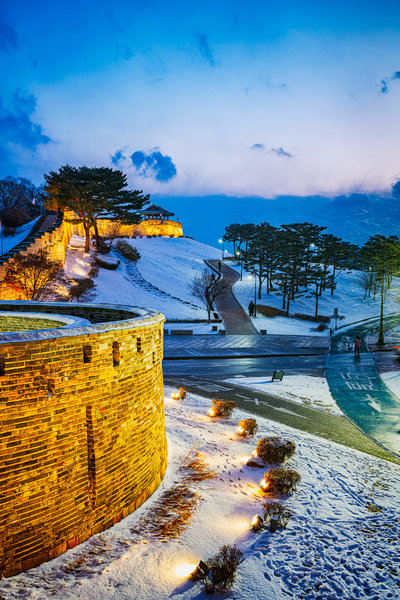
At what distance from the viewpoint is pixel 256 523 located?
697cm

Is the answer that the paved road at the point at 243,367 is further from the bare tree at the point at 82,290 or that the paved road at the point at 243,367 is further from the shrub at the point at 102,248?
the shrub at the point at 102,248

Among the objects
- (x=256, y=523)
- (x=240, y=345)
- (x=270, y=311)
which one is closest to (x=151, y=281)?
(x=270, y=311)

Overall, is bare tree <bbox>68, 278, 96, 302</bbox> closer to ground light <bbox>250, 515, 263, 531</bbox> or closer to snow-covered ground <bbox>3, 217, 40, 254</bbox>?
snow-covered ground <bbox>3, 217, 40, 254</bbox>

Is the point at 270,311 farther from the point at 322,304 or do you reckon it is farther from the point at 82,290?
the point at 82,290

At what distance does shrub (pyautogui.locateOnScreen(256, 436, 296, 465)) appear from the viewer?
377 inches

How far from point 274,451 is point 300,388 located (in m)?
8.50

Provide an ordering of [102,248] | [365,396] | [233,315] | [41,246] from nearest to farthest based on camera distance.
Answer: [365,396], [41,246], [233,315], [102,248]

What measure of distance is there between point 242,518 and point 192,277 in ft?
143

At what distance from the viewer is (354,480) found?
9.08m

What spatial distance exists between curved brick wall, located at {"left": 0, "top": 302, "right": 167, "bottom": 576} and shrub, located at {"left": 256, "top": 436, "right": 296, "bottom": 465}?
372 centimetres

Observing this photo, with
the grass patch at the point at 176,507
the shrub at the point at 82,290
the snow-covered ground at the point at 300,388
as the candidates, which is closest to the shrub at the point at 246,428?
the grass patch at the point at 176,507

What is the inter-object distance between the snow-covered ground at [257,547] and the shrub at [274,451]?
315mm

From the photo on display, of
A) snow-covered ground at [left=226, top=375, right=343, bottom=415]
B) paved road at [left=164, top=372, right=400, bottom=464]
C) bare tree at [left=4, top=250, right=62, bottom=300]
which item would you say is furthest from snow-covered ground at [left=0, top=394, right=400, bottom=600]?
bare tree at [left=4, top=250, right=62, bottom=300]

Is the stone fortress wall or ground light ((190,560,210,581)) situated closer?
ground light ((190,560,210,581))
